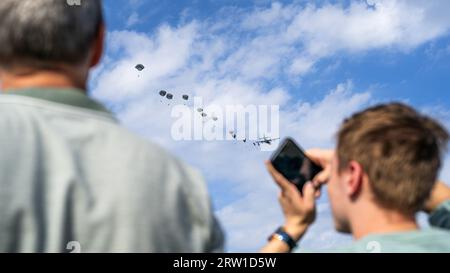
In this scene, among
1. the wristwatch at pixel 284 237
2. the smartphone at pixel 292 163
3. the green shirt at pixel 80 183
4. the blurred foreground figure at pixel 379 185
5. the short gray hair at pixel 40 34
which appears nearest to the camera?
the green shirt at pixel 80 183

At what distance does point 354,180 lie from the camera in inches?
155

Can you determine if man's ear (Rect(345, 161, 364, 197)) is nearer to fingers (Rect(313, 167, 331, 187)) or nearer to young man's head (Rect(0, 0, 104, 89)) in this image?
fingers (Rect(313, 167, 331, 187))

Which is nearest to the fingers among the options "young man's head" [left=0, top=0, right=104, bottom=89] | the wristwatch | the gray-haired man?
the wristwatch

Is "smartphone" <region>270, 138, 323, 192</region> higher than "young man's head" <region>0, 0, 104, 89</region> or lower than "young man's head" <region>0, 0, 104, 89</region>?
lower

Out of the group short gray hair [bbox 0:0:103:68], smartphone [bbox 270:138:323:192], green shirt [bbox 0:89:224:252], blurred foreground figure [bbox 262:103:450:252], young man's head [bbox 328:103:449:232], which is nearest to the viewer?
green shirt [bbox 0:89:224:252]

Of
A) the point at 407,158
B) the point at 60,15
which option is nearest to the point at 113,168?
the point at 60,15

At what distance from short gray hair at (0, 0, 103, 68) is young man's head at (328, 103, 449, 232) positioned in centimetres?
214

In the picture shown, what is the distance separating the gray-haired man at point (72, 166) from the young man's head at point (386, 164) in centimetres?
141

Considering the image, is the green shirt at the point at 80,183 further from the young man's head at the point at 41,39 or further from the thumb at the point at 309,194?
the thumb at the point at 309,194

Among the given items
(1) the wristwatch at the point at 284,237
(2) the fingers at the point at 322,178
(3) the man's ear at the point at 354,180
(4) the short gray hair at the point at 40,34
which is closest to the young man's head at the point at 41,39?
(4) the short gray hair at the point at 40,34

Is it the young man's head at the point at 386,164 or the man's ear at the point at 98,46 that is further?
the young man's head at the point at 386,164

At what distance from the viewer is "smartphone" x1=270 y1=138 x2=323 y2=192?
4.39 metres

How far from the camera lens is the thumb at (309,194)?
421 cm

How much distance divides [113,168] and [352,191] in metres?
1.99
